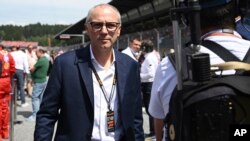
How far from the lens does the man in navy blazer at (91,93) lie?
3.14 meters

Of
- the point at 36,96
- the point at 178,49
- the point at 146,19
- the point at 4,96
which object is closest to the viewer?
the point at 178,49

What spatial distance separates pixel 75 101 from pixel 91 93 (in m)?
0.13

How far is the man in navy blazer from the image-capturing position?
314cm

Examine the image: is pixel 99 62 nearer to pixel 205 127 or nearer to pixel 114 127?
pixel 114 127

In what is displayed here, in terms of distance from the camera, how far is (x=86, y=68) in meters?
3.19

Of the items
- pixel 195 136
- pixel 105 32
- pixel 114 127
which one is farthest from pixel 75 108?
pixel 195 136

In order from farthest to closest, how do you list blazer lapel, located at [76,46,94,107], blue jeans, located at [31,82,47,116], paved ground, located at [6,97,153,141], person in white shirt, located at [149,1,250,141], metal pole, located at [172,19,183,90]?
1. blue jeans, located at [31,82,47,116]
2. paved ground, located at [6,97,153,141]
3. blazer lapel, located at [76,46,94,107]
4. person in white shirt, located at [149,1,250,141]
5. metal pole, located at [172,19,183,90]

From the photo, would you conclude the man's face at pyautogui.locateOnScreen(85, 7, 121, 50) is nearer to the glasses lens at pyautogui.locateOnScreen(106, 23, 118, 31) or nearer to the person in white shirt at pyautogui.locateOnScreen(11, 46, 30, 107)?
the glasses lens at pyautogui.locateOnScreen(106, 23, 118, 31)

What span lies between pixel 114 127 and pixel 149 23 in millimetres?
24497

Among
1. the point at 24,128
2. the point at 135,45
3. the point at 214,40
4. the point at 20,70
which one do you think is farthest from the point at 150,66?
the point at 214,40

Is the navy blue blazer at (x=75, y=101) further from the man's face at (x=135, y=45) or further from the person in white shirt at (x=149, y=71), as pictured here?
the man's face at (x=135, y=45)

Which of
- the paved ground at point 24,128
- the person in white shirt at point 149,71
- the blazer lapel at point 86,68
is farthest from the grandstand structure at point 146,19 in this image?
the blazer lapel at point 86,68

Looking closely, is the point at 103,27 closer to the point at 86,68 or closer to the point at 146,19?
the point at 86,68

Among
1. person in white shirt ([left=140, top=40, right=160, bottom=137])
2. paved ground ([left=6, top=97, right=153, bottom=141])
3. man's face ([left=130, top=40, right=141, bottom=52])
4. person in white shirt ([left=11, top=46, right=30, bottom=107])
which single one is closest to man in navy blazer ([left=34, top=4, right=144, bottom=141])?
paved ground ([left=6, top=97, right=153, bottom=141])
